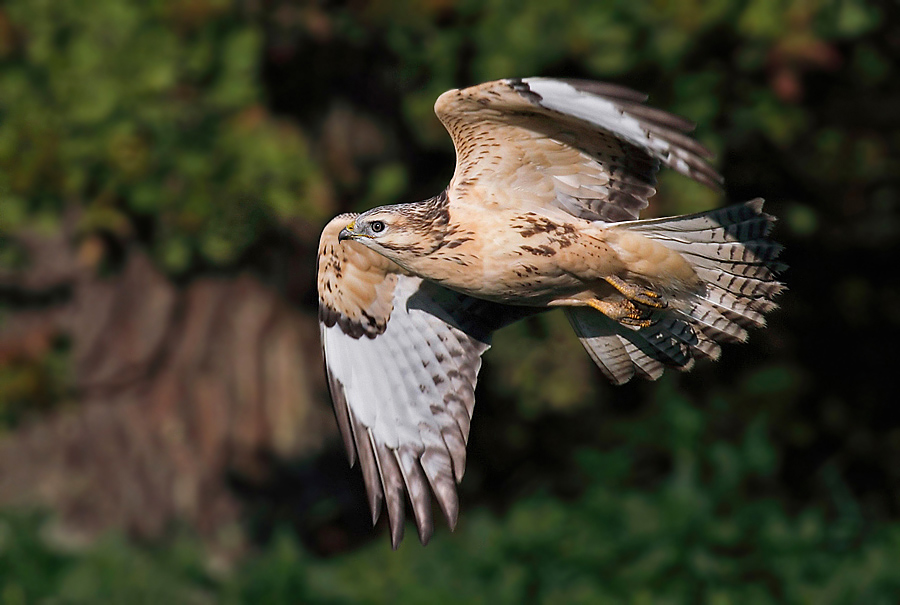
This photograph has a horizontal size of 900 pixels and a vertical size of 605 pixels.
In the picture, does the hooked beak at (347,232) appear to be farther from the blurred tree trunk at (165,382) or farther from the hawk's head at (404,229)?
the blurred tree trunk at (165,382)

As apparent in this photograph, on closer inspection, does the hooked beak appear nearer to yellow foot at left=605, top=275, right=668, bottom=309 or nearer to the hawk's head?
the hawk's head

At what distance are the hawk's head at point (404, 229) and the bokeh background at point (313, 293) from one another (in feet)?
9.42

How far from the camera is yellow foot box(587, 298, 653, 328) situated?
13.4ft

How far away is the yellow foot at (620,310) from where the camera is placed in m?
4.07

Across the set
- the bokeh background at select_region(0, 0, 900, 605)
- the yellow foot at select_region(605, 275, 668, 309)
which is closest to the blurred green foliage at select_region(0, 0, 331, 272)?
the bokeh background at select_region(0, 0, 900, 605)

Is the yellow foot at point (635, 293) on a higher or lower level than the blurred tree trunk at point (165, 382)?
higher

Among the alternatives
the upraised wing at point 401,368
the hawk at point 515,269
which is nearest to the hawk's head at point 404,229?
the hawk at point 515,269

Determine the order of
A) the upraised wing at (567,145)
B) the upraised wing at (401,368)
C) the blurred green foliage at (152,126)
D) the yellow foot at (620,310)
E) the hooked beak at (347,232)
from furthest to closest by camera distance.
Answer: the blurred green foliage at (152,126), the upraised wing at (401,368), the yellow foot at (620,310), the hooked beak at (347,232), the upraised wing at (567,145)

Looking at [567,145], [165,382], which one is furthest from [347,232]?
[165,382]

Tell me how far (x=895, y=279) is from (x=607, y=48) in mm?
2888

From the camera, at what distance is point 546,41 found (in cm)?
684

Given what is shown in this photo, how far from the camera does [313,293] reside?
739 cm

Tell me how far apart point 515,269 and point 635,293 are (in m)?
0.50

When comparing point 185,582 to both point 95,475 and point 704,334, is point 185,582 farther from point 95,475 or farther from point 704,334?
point 704,334
